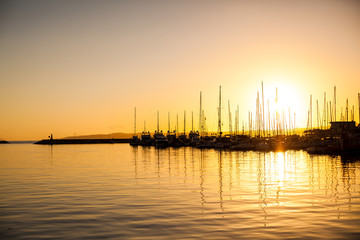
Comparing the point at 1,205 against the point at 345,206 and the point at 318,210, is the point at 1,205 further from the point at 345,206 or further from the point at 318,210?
the point at 345,206

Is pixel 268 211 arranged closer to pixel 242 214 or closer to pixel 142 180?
pixel 242 214

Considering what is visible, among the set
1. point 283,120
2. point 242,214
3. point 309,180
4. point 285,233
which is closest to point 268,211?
point 242,214

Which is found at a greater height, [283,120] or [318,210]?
[283,120]

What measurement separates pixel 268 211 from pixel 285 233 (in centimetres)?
474

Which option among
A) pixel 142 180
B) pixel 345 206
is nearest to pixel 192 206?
pixel 345 206

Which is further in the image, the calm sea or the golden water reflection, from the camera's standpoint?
the golden water reflection

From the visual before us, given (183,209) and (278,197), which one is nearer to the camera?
(183,209)

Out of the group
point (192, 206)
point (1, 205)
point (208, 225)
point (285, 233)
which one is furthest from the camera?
point (1, 205)

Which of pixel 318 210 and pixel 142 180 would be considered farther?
pixel 142 180

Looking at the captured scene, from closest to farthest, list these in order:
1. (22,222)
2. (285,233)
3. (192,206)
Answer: (285,233) → (22,222) → (192,206)

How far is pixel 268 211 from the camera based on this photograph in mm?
20922

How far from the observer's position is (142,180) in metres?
37.7

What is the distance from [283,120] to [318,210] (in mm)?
A: 112416

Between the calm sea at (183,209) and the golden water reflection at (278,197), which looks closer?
the calm sea at (183,209)
